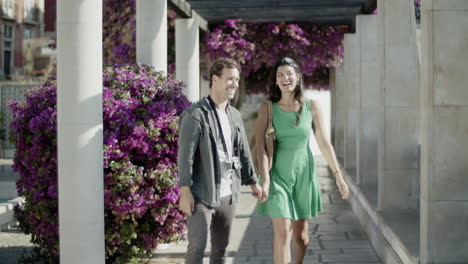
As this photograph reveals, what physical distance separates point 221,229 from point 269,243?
3.12 meters

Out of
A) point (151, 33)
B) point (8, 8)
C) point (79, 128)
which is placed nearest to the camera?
point (79, 128)

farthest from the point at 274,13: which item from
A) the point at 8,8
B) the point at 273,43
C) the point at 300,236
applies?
the point at 8,8

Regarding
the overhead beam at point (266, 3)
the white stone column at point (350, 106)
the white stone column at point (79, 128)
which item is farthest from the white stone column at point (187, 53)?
the white stone column at point (79, 128)

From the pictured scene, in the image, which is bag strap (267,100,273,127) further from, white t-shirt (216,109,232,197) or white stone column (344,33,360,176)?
white stone column (344,33,360,176)

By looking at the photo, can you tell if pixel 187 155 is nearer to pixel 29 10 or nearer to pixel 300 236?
pixel 300 236

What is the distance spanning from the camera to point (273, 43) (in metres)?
12.9

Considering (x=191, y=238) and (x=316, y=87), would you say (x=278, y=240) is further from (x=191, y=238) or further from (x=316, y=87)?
(x=316, y=87)

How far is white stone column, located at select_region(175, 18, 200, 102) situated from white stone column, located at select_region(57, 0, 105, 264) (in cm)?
495

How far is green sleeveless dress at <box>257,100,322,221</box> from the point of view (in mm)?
4949

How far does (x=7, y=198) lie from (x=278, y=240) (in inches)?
289

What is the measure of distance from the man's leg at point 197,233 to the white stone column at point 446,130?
1.34 meters

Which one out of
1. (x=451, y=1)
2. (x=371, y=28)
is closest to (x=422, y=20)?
(x=451, y=1)

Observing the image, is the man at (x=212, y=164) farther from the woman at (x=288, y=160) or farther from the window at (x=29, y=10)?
the window at (x=29, y=10)

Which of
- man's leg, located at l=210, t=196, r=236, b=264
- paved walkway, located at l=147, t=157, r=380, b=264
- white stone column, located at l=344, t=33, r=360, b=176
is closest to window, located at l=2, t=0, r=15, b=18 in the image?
white stone column, located at l=344, t=33, r=360, b=176
